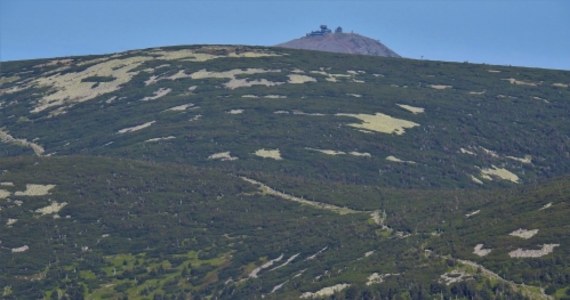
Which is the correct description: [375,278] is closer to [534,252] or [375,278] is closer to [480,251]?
[480,251]

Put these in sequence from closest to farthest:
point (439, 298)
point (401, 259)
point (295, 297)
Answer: point (439, 298) → point (295, 297) → point (401, 259)

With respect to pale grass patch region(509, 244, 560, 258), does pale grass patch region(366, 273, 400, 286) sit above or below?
below

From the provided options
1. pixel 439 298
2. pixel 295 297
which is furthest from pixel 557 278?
pixel 295 297

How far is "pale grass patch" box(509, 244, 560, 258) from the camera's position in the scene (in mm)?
183375

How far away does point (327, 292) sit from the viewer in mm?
181500

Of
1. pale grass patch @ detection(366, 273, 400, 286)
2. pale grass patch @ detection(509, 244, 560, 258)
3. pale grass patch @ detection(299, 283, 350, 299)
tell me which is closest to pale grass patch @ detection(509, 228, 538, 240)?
pale grass patch @ detection(509, 244, 560, 258)

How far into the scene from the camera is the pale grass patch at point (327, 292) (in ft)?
588

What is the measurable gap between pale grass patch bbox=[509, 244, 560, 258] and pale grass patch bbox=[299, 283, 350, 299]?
26731mm

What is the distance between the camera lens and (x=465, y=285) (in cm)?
16962

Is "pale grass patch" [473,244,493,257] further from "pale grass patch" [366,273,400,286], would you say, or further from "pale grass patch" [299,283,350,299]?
"pale grass patch" [299,283,350,299]

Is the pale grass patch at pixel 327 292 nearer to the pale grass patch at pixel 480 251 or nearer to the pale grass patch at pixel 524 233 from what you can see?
the pale grass patch at pixel 480 251

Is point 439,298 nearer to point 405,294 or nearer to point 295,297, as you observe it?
point 405,294

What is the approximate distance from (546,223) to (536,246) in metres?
12.1

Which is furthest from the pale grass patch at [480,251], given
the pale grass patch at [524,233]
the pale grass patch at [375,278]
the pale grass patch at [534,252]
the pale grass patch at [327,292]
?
the pale grass patch at [327,292]
